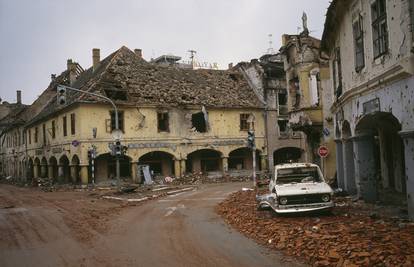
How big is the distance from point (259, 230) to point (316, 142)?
16944 mm

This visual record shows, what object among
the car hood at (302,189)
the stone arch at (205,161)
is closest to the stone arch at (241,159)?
the stone arch at (205,161)

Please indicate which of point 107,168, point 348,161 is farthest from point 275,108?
point 348,161

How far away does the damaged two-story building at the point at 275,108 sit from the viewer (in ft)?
138

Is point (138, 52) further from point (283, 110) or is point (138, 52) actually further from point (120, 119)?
point (283, 110)

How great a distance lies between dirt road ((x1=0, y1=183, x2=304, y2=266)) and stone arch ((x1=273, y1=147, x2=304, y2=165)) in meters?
25.3

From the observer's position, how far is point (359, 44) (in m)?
14.7

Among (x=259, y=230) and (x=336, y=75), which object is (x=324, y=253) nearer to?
(x=259, y=230)

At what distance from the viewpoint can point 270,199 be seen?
45.7 feet

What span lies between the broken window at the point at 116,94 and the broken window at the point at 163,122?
3294mm

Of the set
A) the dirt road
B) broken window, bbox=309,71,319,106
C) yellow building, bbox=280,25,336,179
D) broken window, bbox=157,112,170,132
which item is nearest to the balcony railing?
broken window, bbox=157,112,170,132

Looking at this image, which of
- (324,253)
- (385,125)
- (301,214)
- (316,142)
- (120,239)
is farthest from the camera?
(316,142)

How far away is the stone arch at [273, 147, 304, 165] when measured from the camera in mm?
43294

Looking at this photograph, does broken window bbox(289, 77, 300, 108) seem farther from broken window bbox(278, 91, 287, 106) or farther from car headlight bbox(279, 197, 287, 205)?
car headlight bbox(279, 197, 287, 205)

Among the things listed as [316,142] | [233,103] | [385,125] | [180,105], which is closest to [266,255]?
[385,125]
